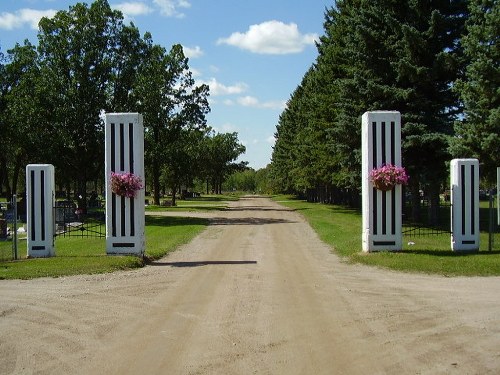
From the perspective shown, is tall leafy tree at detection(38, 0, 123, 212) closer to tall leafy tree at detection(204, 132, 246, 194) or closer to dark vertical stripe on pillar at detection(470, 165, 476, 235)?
dark vertical stripe on pillar at detection(470, 165, 476, 235)

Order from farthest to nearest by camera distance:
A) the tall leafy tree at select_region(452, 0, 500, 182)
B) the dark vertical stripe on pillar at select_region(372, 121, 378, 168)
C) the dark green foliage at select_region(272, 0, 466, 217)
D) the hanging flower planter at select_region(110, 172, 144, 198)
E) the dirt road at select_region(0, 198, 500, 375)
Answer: the dark green foliage at select_region(272, 0, 466, 217)
the tall leafy tree at select_region(452, 0, 500, 182)
the dark vertical stripe on pillar at select_region(372, 121, 378, 168)
the hanging flower planter at select_region(110, 172, 144, 198)
the dirt road at select_region(0, 198, 500, 375)

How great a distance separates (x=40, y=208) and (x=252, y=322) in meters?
9.52

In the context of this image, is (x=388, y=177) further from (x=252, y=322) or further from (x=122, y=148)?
(x=252, y=322)

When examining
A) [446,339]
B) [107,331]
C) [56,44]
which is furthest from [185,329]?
[56,44]

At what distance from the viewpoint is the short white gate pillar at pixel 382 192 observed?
51.3 ft

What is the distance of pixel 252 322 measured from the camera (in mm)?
8328

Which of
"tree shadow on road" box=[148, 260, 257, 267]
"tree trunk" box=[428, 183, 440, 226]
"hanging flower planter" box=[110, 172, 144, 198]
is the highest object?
"hanging flower planter" box=[110, 172, 144, 198]

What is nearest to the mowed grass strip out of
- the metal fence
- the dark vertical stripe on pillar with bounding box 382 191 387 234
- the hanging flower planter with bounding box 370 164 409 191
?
the metal fence

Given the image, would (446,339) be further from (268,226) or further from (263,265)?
(268,226)

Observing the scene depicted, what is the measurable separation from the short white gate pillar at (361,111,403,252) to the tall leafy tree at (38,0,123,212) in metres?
23.8

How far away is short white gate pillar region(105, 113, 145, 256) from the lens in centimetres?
1546

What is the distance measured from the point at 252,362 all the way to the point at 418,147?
20556mm

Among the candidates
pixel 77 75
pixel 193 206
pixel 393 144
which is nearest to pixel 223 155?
pixel 193 206

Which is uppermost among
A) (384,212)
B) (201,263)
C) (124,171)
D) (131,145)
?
(131,145)
